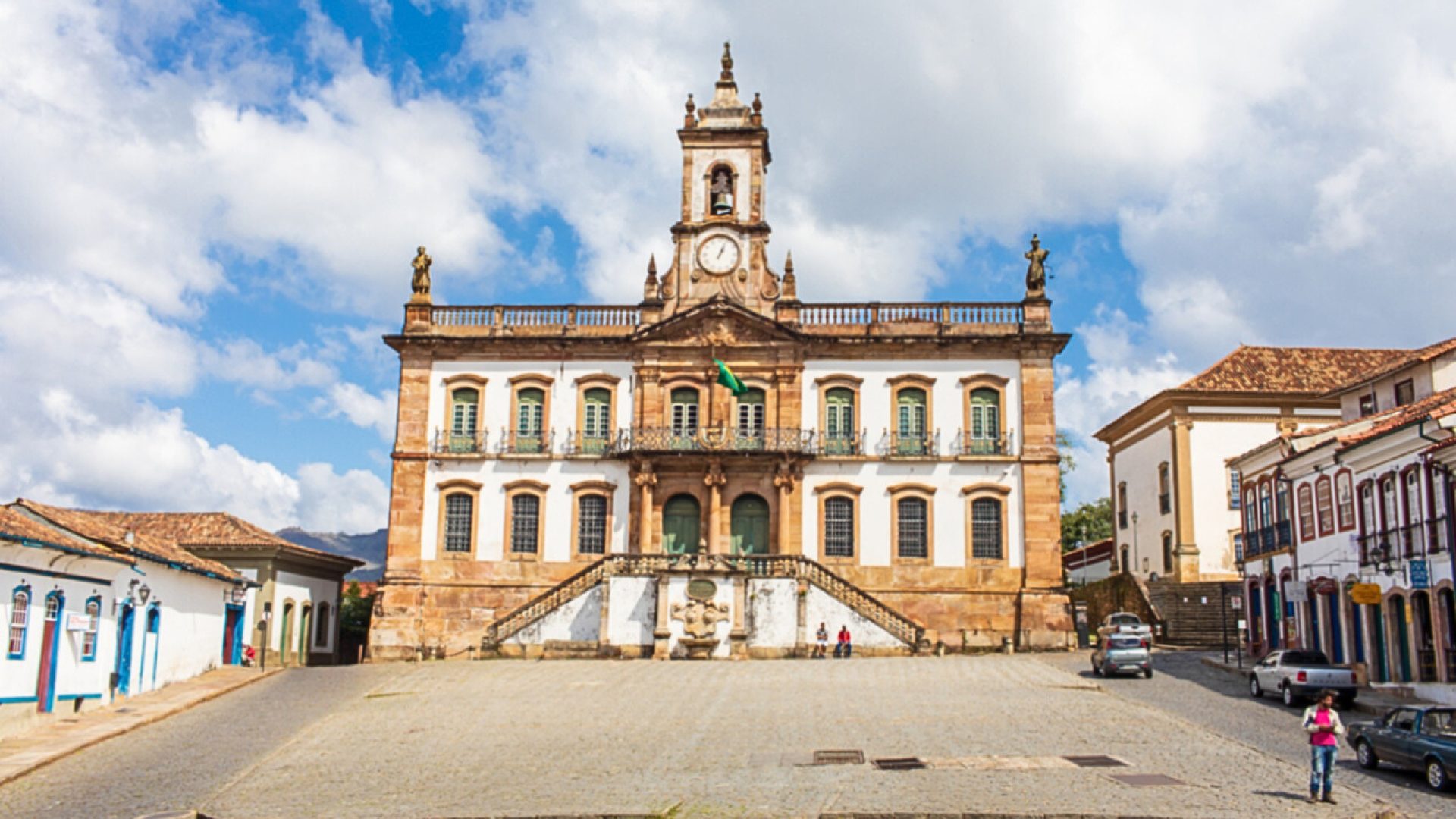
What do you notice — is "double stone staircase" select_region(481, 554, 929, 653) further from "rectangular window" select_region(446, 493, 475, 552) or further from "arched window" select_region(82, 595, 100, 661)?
"arched window" select_region(82, 595, 100, 661)

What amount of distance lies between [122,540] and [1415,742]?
940 inches

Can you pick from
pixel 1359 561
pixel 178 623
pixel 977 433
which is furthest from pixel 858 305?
pixel 178 623

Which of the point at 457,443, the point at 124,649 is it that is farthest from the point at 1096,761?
the point at 457,443

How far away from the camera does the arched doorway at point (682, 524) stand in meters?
39.2

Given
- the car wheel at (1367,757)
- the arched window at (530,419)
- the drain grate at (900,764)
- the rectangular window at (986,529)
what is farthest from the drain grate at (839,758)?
the arched window at (530,419)

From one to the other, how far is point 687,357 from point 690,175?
592cm

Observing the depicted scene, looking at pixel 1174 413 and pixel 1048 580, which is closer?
pixel 1048 580

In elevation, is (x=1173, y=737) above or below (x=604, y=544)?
below

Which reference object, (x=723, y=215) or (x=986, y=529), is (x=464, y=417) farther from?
(x=986, y=529)

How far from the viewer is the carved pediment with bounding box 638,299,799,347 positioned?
39.7m

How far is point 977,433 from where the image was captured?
1542 inches

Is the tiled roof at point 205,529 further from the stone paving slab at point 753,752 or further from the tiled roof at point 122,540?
the stone paving slab at point 753,752

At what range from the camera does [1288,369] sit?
44531 millimetres

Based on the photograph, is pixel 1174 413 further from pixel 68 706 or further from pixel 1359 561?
→ pixel 68 706
